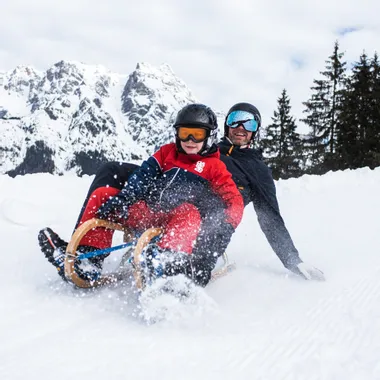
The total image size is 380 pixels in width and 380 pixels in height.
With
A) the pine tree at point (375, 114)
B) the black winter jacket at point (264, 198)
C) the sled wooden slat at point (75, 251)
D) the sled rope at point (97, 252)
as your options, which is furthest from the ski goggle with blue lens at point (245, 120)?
the pine tree at point (375, 114)

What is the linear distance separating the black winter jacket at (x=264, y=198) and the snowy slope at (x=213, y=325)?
9.5 inches

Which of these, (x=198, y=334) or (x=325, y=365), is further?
(x=198, y=334)

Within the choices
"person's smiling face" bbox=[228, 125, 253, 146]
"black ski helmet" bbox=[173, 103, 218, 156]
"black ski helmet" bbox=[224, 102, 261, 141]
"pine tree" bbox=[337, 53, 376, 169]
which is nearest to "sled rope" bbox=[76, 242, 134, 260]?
"black ski helmet" bbox=[173, 103, 218, 156]

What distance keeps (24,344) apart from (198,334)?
3.17ft

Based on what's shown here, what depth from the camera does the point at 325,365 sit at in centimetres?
202

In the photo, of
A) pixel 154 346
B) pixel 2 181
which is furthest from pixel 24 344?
pixel 2 181

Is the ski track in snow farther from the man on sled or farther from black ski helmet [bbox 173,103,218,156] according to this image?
black ski helmet [bbox 173,103,218,156]

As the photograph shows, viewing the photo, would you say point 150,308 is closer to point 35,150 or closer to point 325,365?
point 325,365

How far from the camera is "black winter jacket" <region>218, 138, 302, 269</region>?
3744 millimetres

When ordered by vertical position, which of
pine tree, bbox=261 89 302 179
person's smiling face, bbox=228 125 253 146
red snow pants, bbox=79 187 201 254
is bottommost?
red snow pants, bbox=79 187 201 254

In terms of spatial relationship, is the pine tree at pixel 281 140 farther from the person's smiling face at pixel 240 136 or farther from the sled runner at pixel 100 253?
the sled runner at pixel 100 253

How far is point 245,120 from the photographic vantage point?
421 cm

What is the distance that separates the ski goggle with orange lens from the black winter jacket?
24.1 inches

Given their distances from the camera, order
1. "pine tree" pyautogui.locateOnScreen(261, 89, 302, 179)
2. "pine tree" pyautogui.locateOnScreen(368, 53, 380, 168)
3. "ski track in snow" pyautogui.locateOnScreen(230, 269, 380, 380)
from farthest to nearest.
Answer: "pine tree" pyautogui.locateOnScreen(261, 89, 302, 179) < "pine tree" pyautogui.locateOnScreen(368, 53, 380, 168) < "ski track in snow" pyautogui.locateOnScreen(230, 269, 380, 380)
